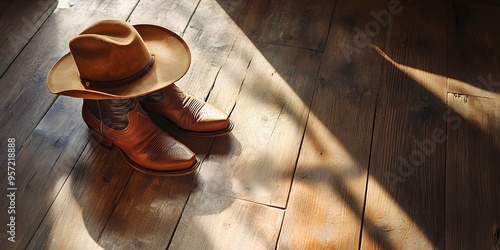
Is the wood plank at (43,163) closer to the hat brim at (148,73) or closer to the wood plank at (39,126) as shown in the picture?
the wood plank at (39,126)

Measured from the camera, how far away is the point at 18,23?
221 cm

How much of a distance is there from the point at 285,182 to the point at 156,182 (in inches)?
14.9

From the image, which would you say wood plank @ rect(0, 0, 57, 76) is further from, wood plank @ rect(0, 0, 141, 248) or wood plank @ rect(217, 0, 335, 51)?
wood plank @ rect(217, 0, 335, 51)

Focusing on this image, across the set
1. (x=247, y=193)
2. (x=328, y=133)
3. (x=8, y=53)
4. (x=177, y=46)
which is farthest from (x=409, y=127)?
(x=8, y=53)

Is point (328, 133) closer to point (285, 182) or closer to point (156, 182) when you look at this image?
point (285, 182)

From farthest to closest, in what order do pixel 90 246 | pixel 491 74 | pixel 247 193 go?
pixel 491 74
pixel 247 193
pixel 90 246

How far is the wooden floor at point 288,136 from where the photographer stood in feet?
5.23

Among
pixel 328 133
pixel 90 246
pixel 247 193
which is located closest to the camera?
pixel 90 246

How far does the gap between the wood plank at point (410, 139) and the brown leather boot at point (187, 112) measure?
49 centimetres

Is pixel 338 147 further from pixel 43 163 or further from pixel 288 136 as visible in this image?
pixel 43 163

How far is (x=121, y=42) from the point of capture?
1.55 metres

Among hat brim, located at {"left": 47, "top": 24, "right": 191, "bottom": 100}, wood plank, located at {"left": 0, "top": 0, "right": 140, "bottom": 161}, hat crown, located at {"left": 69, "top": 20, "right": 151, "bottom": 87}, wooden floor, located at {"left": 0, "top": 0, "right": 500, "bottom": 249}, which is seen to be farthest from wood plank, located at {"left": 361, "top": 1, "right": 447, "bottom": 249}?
wood plank, located at {"left": 0, "top": 0, "right": 140, "bottom": 161}

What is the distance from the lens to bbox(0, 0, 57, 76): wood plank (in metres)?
2.11

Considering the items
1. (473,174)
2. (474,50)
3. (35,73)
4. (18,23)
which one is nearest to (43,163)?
(35,73)
